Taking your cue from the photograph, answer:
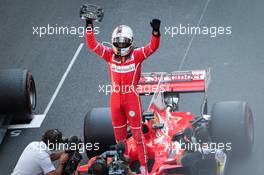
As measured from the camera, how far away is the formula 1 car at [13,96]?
14.1 metres

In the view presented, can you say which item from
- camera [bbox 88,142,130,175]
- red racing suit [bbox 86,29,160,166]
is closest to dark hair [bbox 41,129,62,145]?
camera [bbox 88,142,130,175]

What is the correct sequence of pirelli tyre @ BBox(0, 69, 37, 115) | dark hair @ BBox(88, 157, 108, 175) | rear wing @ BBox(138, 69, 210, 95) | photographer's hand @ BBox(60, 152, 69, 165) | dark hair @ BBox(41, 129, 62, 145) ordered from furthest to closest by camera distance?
pirelli tyre @ BBox(0, 69, 37, 115) < rear wing @ BBox(138, 69, 210, 95) < photographer's hand @ BBox(60, 152, 69, 165) < dark hair @ BBox(41, 129, 62, 145) < dark hair @ BBox(88, 157, 108, 175)

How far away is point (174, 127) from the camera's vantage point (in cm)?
1271

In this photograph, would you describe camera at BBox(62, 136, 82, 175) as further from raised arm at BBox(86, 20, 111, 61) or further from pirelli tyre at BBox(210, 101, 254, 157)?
pirelli tyre at BBox(210, 101, 254, 157)

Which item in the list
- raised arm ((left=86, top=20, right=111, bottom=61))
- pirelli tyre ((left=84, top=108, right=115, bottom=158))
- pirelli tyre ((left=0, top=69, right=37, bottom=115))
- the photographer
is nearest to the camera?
the photographer

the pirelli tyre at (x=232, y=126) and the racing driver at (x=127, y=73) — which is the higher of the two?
the racing driver at (x=127, y=73)

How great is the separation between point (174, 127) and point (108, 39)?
446 cm

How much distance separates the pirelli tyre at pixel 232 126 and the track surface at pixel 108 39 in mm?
342

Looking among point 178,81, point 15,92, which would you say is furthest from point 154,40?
point 15,92

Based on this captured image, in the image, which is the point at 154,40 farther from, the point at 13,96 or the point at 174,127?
the point at 13,96

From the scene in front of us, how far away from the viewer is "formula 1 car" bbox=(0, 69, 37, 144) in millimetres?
14109

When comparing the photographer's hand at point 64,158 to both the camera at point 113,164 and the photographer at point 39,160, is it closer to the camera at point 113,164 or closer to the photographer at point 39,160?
the photographer at point 39,160

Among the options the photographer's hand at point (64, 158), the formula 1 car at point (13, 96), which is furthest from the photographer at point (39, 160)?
the formula 1 car at point (13, 96)

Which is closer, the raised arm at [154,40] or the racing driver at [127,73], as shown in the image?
the raised arm at [154,40]
